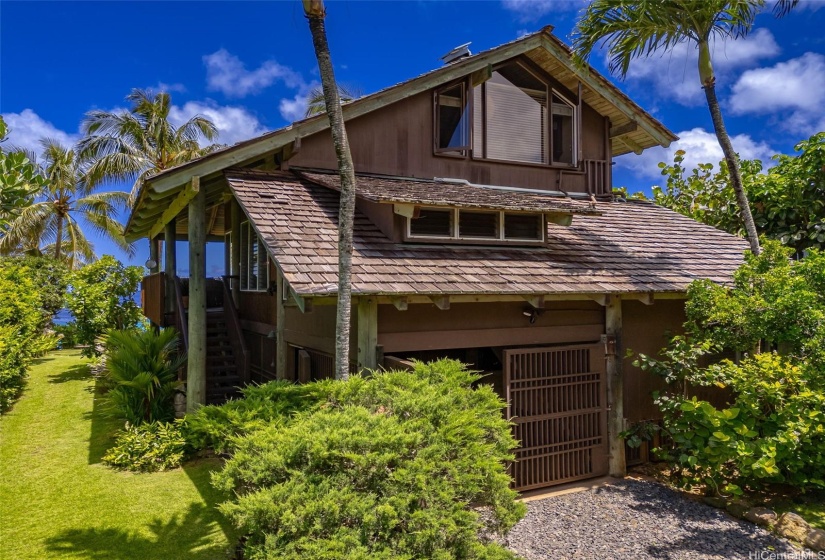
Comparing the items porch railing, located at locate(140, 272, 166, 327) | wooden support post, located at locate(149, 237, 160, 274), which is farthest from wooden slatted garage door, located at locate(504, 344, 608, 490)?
wooden support post, located at locate(149, 237, 160, 274)

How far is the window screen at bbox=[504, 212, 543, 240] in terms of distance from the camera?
954 centimetres

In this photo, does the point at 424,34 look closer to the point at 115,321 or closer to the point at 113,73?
the point at 115,321

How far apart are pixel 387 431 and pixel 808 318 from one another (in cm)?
636

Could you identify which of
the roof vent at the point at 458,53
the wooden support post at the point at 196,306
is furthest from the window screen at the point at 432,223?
the roof vent at the point at 458,53

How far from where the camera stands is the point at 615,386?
359 inches

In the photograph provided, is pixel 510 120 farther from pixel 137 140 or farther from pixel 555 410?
pixel 137 140

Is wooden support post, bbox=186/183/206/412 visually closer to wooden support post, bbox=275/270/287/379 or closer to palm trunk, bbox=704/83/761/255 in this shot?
wooden support post, bbox=275/270/287/379

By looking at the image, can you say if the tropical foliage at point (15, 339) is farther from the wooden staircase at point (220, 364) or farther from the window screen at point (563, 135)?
the window screen at point (563, 135)

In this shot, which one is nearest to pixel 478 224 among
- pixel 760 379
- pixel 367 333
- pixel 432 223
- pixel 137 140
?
pixel 432 223

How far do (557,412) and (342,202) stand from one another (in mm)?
4974

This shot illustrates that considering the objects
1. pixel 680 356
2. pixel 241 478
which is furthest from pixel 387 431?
pixel 680 356

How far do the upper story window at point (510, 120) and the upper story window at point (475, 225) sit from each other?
2651 millimetres

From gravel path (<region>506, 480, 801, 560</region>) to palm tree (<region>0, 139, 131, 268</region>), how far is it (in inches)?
1034

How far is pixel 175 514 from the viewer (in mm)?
7258
